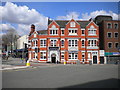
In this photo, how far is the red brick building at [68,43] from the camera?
45.0 meters

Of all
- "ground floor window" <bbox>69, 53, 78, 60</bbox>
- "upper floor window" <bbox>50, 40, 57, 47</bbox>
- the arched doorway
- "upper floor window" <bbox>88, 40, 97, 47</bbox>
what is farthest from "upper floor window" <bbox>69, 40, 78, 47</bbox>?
the arched doorway

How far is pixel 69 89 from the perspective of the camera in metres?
9.80

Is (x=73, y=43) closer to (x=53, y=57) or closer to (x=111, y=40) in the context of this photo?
(x=53, y=57)

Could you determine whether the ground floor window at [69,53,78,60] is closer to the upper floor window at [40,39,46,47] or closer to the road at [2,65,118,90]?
the upper floor window at [40,39,46,47]

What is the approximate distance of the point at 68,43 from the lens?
149 feet

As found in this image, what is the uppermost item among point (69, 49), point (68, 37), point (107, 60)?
point (68, 37)

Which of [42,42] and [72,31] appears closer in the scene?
[42,42]

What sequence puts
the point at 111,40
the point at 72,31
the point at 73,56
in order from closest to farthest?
the point at 73,56
the point at 72,31
the point at 111,40

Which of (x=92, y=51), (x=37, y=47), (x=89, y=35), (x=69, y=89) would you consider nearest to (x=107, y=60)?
(x=92, y=51)

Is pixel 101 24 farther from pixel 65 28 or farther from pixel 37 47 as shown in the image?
pixel 37 47

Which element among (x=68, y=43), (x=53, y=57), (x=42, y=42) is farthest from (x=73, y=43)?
(x=42, y=42)

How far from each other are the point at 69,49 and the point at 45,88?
35.4 m

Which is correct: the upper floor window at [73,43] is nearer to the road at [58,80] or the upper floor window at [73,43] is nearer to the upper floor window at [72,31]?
the upper floor window at [72,31]

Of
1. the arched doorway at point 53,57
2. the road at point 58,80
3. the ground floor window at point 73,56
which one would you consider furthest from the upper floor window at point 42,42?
the road at point 58,80
